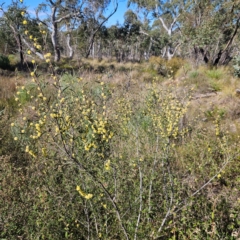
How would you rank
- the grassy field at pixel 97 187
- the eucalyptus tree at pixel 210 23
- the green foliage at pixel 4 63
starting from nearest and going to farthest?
the grassy field at pixel 97 187
the eucalyptus tree at pixel 210 23
the green foliage at pixel 4 63

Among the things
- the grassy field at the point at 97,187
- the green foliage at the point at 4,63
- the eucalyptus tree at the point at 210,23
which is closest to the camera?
the grassy field at the point at 97,187

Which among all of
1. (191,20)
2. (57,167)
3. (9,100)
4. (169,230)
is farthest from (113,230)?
(191,20)

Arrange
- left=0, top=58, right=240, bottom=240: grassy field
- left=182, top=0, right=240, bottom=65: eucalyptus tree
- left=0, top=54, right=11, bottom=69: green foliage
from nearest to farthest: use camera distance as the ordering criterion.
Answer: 1. left=0, top=58, right=240, bottom=240: grassy field
2. left=182, top=0, right=240, bottom=65: eucalyptus tree
3. left=0, top=54, right=11, bottom=69: green foliage

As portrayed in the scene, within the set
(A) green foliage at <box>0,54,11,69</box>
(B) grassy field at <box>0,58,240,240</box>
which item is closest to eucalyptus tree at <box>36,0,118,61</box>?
(A) green foliage at <box>0,54,11,69</box>

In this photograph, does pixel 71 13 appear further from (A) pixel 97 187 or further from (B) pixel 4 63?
(A) pixel 97 187

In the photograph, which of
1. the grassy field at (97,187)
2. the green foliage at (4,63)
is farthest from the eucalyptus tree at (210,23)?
the green foliage at (4,63)

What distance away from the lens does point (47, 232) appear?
182cm

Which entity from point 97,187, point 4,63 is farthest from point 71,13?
point 97,187

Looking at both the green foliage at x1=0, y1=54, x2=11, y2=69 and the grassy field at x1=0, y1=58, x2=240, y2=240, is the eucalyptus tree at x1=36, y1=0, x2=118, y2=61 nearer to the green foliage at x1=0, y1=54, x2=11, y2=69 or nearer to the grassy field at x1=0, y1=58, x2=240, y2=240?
the green foliage at x1=0, y1=54, x2=11, y2=69

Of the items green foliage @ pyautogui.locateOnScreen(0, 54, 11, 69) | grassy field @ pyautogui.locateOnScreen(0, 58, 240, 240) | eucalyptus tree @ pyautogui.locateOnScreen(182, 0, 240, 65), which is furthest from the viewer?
green foliage @ pyautogui.locateOnScreen(0, 54, 11, 69)

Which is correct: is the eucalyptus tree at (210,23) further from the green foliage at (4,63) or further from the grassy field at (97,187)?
the green foliage at (4,63)

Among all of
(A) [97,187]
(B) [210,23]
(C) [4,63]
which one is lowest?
(A) [97,187]

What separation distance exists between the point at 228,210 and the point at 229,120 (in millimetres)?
2839

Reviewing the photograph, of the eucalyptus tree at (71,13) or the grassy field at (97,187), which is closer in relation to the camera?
the grassy field at (97,187)
